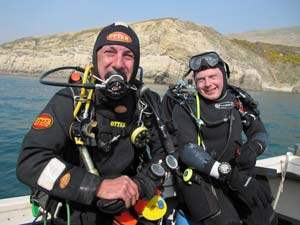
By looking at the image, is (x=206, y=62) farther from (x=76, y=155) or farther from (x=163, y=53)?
(x=163, y=53)

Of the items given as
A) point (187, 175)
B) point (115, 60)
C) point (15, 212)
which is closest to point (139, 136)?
point (115, 60)

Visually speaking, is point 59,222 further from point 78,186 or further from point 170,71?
point 170,71

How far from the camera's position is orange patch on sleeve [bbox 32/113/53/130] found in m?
2.13

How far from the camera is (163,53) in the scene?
43625mm

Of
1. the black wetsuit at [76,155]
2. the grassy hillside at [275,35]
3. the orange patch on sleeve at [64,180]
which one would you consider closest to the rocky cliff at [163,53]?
the black wetsuit at [76,155]

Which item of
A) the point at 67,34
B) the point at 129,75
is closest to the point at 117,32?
the point at 129,75

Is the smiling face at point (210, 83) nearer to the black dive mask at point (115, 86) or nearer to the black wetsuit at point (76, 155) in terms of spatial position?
the black wetsuit at point (76, 155)

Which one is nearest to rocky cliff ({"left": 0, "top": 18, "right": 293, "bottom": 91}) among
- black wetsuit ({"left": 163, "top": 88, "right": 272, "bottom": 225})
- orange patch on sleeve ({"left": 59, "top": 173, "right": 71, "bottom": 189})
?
black wetsuit ({"left": 163, "top": 88, "right": 272, "bottom": 225})

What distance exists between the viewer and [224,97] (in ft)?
10.8

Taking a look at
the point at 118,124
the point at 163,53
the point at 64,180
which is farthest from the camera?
the point at 163,53

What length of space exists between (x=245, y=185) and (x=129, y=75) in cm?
130

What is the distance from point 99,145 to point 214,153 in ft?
3.88

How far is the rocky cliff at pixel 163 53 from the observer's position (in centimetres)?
4297

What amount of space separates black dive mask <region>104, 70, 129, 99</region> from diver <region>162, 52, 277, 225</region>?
0.77 meters
